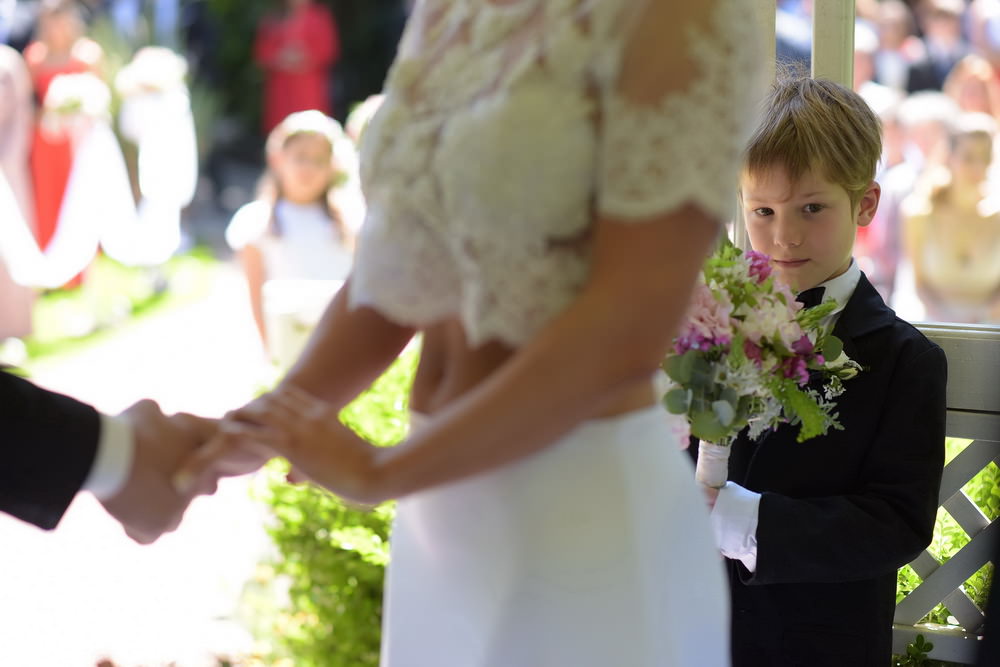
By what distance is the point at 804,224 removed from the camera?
2146 millimetres

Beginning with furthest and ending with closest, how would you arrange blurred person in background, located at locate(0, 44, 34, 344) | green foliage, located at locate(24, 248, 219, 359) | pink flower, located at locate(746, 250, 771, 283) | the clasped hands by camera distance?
green foliage, located at locate(24, 248, 219, 359), blurred person in background, located at locate(0, 44, 34, 344), pink flower, located at locate(746, 250, 771, 283), the clasped hands

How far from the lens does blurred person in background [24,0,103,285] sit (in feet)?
31.3

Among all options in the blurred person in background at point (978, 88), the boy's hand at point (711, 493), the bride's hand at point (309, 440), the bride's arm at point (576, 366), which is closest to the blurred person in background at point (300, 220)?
the blurred person in background at point (978, 88)

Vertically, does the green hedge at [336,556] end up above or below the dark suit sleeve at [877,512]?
below

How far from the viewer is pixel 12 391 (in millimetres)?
1778

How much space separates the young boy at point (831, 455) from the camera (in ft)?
6.42

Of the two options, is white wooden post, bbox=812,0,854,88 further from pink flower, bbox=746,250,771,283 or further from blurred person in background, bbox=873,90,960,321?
blurred person in background, bbox=873,90,960,321

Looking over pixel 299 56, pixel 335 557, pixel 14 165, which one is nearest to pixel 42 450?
pixel 335 557

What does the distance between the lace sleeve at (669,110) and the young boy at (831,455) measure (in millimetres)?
875

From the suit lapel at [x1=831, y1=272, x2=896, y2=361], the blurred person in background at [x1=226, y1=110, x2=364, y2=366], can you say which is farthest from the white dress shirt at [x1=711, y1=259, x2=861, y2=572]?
the blurred person in background at [x1=226, y1=110, x2=364, y2=366]

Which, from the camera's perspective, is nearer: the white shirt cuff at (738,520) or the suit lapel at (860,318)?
the white shirt cuff at (738,520)

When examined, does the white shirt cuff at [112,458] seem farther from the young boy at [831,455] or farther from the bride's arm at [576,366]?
the young boy at [831,455]

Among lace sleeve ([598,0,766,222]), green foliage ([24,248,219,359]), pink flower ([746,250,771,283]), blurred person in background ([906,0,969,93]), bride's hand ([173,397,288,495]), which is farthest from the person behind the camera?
green foliage ([24,248,219,359])

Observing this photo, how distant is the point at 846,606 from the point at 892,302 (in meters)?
4.75
